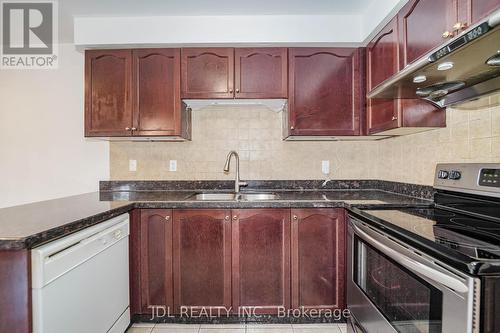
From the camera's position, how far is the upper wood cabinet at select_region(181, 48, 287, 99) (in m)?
2.18

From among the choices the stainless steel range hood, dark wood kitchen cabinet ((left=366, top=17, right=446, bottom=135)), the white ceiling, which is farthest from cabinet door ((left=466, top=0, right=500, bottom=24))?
the white ceiling

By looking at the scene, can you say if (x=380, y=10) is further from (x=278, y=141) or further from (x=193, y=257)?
(x=193, y=257)

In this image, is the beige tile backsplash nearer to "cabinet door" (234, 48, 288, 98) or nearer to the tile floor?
"cabinet door" (234, 48, 288, 98)

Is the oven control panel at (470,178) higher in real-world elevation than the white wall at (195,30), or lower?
lower

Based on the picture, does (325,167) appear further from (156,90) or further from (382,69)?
(156,90)

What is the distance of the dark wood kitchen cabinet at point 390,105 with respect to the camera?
1.70 m

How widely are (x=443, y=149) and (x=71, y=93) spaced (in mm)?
2985

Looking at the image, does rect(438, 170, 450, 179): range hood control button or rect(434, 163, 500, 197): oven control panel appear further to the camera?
rect(438, 170, 450, 179): range hood control button

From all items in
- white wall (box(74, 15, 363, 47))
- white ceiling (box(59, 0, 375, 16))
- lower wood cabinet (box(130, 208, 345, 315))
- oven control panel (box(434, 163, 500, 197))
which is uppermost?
white ceiling (box(59, 0, 375, 16))

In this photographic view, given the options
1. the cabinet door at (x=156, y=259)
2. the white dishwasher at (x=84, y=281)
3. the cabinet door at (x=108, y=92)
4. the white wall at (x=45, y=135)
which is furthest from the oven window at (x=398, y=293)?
the white wall at (x=45, y=135)

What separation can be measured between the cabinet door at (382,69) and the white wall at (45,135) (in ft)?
7.48

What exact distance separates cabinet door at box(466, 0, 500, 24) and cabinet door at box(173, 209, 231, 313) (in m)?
1.61

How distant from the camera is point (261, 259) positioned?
1916 millimetres

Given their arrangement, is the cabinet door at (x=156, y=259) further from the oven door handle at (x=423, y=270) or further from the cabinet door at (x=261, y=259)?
the oven door handle at (x=423, y=270)
